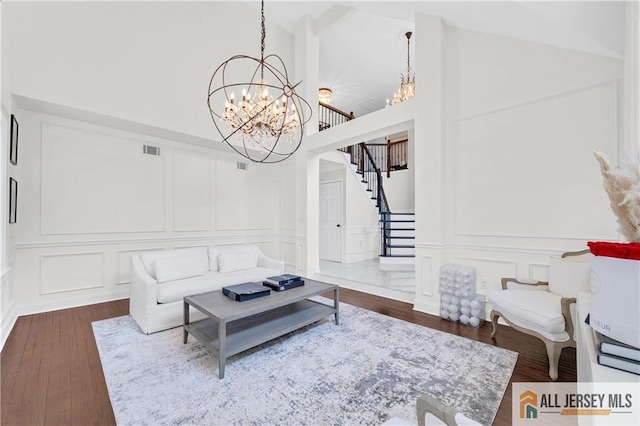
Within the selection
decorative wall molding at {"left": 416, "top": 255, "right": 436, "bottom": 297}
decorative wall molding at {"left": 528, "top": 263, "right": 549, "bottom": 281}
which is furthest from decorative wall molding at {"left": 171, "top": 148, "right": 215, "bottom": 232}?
decorative wall molding at {"left": 528, "top": 263, "right": 549, "bottom": 281}

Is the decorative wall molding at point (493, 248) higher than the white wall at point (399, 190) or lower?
lower

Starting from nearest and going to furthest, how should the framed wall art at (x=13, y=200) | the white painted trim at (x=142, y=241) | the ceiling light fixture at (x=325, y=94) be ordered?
1. the framed wall art at (x=13, y=200)
2. the white painted trim at (x=142, y=241)
3. the ceiling light fixture at (x=325, y=94)

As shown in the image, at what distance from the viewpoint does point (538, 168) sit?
2.96 meters

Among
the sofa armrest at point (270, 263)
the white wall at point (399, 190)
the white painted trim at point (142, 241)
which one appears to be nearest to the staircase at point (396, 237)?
the white wall at point (399, 190)

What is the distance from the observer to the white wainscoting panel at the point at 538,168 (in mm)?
2627

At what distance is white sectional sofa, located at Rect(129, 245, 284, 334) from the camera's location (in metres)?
2.97

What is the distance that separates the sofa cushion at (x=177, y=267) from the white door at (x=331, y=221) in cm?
400

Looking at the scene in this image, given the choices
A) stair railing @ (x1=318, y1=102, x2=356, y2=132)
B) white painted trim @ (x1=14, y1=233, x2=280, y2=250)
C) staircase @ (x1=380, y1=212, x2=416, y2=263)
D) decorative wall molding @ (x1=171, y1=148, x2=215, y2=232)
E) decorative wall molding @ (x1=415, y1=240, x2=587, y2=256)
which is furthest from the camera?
stair railing @ (x1=318, y1=102, x2=356, y2=132)

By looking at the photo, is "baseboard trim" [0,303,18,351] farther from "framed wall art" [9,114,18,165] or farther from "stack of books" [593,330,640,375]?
"stack of books" [593,330,640,375]

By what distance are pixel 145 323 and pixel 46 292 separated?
1.95 meters

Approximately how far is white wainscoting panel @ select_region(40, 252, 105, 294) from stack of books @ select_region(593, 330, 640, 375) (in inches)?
208

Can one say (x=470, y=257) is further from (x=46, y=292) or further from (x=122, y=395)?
(x=46, y=292)

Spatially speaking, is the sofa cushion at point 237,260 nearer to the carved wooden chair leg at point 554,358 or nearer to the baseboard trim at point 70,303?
the baseboard trim at point 70,303

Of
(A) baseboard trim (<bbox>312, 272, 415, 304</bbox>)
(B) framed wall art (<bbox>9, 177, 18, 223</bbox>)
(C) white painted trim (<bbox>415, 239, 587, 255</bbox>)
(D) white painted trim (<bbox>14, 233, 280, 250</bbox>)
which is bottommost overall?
(A) baseboard trim (<bbox>312, 272, 415, 304</bbox>)
